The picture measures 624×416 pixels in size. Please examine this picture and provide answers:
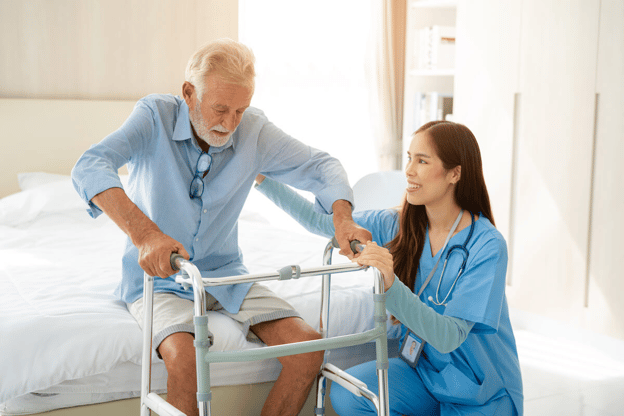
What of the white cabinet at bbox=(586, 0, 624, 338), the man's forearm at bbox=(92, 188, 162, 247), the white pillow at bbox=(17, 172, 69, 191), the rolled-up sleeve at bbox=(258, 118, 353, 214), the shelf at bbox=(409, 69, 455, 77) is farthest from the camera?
the shelf at bbox=(409, 69, 455, 77)

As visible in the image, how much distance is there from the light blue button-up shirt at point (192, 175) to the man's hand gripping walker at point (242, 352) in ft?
1.00

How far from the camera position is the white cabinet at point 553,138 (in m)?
2.94

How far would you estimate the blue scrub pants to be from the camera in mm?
1673

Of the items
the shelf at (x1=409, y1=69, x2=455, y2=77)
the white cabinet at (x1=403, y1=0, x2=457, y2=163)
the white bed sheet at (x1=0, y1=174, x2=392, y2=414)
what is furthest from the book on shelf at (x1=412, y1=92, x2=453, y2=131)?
the white bed sheet at (x1=0, y1=174, x2=392, y2=414)

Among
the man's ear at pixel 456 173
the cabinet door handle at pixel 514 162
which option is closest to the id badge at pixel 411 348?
the man's ear at pixel 456 173

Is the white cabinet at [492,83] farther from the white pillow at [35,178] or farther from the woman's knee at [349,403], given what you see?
the white pillow at [35,178]

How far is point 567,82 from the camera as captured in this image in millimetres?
3104

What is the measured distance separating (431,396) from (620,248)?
5.34ft

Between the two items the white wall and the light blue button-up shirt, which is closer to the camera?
the light blue button-up shirt

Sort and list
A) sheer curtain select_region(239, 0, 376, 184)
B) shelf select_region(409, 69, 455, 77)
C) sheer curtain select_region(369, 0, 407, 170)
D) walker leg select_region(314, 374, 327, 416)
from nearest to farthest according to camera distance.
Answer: walker leg select_region(314, 374, 327, 416), shelf select_region(409, 69, 455, 77), sheer curtain select_region(239, 0, 376, 184), sheer curtain select_region(369, 0, 407, 170)

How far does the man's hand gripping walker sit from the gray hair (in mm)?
519

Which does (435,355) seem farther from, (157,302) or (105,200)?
(105,200)

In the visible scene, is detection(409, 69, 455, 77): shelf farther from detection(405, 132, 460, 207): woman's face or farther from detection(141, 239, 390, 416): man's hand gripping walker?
detection(141, 239, 390, 416): man's hand gripping walker

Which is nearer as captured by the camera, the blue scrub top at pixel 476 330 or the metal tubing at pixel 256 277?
the metal tubing at pixel 256 277
